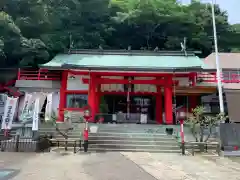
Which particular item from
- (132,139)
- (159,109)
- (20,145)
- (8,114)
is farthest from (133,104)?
(20,145)

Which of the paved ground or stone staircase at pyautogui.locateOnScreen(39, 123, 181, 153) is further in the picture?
stone staircase at pyautogui.locateOnScreen(39, 123, 181, 153)

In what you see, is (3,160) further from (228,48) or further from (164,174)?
(228,48)

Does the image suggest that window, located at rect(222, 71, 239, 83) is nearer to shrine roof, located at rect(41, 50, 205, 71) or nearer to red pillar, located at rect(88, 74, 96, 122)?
shrine roof, located at rect(41, 50, 205, 71)

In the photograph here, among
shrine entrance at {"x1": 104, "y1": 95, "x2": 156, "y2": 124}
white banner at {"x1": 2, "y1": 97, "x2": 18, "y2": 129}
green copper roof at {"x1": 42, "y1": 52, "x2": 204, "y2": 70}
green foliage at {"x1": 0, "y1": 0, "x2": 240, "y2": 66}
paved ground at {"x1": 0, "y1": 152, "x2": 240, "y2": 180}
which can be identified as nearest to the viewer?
paved ground at {"x1": 0, "y1": 152, "x2": 240, "y2": 180}

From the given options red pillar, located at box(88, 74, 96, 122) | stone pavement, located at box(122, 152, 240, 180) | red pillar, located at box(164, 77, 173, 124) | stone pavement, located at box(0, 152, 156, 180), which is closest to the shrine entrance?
red pillar, located at box(88, 74, 96, 122)

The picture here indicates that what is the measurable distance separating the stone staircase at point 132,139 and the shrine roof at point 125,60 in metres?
3.73

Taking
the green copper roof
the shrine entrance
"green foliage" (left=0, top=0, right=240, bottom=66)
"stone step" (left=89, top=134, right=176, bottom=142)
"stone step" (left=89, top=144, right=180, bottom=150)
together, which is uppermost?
"green foliage" (left=0, top=0, right=240, bottom=66)

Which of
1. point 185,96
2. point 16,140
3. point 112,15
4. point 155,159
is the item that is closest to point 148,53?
point 185,96

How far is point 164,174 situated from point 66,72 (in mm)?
11149

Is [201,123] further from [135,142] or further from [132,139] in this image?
[132,139]

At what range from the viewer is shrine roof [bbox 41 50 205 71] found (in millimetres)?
13105

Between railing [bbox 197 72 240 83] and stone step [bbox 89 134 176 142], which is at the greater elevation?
railing [bbox 197 72 240 83]

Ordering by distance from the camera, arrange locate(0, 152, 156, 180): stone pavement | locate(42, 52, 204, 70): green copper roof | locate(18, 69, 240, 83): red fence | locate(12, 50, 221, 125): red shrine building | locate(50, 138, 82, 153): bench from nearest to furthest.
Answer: locate(0, 152, 156, 180): stone pavement
locate(50, 138, 82, 153): bench
locate(42, 52, 204, 70): green copper roof
locate(12, 50, 221, 125): red shrine building
locate(18, 69, 240, 83): red fence

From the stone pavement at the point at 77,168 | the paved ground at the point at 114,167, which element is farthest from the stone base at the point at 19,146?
the stone pavement at the point at 77,168
